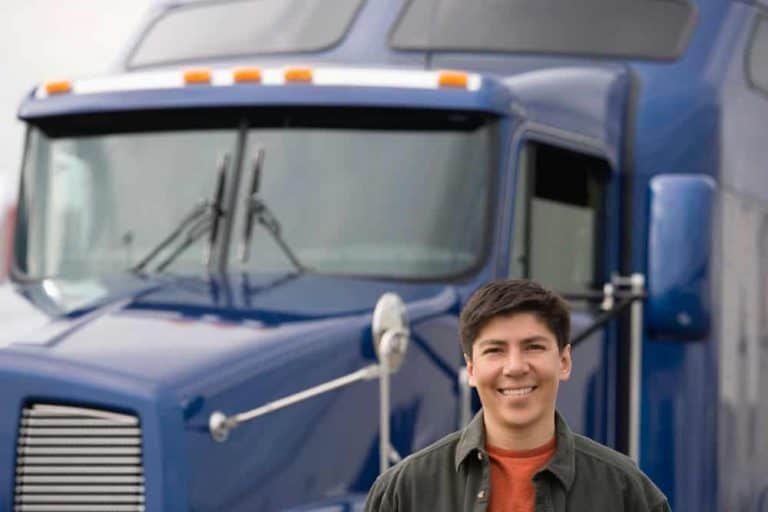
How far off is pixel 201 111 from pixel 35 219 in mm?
732

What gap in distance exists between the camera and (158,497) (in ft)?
15.3

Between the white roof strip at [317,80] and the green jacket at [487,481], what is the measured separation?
3161 mm

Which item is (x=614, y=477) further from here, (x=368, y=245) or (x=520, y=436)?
(x=368, y=245)

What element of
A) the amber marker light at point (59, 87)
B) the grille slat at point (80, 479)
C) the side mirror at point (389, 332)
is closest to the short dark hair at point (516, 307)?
the grille slat at point (80, 479)

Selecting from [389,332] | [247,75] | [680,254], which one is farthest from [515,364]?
[247,75]

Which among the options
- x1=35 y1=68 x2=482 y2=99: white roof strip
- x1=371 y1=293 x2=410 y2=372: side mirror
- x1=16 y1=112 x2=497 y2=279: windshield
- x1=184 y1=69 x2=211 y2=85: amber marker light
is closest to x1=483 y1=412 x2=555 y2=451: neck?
x1=371 y1=293 x2=410 y2=372: side mirror

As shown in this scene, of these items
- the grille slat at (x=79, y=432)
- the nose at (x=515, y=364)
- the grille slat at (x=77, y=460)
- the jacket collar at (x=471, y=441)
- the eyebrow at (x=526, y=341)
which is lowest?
the grille slat at (x=77, y=460)

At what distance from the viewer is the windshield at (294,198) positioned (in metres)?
5.79

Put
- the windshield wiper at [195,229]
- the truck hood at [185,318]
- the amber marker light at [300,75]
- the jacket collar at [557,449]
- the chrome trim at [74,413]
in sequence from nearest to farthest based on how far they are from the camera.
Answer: the jacket collar at [557,449]
the chrome trim at [74,413]
the truck hood at [185,318]
the windshield wiper at [195,229]
the amber marker light at [300,75]

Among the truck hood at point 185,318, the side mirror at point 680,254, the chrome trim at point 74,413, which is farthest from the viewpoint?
the side mirror at point 680,254

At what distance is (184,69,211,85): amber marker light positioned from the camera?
6.05 meters

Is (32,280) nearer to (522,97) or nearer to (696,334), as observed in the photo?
(522,97)

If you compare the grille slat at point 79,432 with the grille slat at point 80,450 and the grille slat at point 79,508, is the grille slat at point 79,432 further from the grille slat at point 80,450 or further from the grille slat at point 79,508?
the grille slat at point 79,508

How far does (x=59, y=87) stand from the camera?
628 cm
